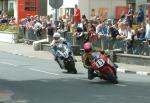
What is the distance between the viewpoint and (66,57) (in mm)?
23328

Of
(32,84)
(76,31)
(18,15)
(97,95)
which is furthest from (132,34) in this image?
(18,15)

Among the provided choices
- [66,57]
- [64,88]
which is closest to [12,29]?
[66,57]

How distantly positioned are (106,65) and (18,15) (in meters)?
33.9

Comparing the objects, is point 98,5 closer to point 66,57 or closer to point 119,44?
point 119,44

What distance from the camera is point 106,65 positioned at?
1916cm

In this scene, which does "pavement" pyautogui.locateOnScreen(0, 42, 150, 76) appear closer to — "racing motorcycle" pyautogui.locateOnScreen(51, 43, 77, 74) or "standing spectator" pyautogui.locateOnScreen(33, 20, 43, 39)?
"standing spectator" pyautogui.locateOnScreen(33, 20, 43, 39)

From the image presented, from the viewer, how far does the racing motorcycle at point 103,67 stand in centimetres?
1903

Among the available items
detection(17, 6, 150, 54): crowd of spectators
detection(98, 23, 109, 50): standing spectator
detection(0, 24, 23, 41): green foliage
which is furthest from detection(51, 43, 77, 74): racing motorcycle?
detection(0, 24, 23, 41): green foliage

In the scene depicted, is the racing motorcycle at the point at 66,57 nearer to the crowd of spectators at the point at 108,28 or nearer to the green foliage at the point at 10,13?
the crowd of spectators at the point at 108,28

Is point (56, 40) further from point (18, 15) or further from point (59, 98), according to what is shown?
point (18, 15)

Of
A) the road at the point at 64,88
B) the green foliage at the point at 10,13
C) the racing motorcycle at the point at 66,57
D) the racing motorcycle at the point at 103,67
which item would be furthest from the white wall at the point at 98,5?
the racing motorcycle at the point at 103,67

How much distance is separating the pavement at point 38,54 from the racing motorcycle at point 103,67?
4225 mm

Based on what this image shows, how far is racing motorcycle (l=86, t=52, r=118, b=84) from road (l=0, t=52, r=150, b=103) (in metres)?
0.24

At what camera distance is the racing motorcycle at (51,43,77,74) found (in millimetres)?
23203
